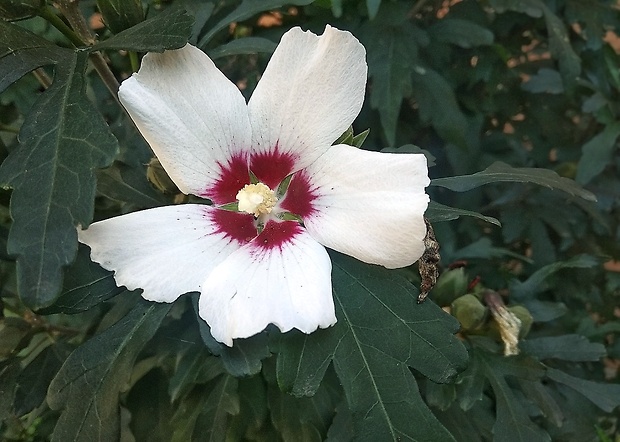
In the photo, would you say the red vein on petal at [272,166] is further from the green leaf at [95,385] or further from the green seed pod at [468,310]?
the green seed pod at [468,310]

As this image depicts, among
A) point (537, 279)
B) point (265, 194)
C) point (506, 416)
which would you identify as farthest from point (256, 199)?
point (537, 279)

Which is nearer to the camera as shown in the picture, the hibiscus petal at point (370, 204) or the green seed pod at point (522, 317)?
the hibiscus petal at point (370, 204)

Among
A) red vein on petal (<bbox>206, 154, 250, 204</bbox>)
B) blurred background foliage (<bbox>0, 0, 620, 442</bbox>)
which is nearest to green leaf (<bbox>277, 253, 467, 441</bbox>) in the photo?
blurred background foliage (<bbox>0, 0, 620, 442</bbox>)

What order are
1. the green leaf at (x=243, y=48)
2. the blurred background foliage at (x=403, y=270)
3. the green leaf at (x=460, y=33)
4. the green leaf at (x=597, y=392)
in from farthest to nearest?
1. the green leaf at (x=460, y=33)
2. the green leaf at (x=597, y=392)
3. the green leaf at (x=243, y=48)
4. the blurred background foliage at (x=403, y=270)

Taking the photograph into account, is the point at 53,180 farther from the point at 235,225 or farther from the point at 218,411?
the point at 218,411

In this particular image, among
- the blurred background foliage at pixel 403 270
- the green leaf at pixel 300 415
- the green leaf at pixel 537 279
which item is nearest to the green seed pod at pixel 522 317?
the blurred background foliage at pixel 403 270
